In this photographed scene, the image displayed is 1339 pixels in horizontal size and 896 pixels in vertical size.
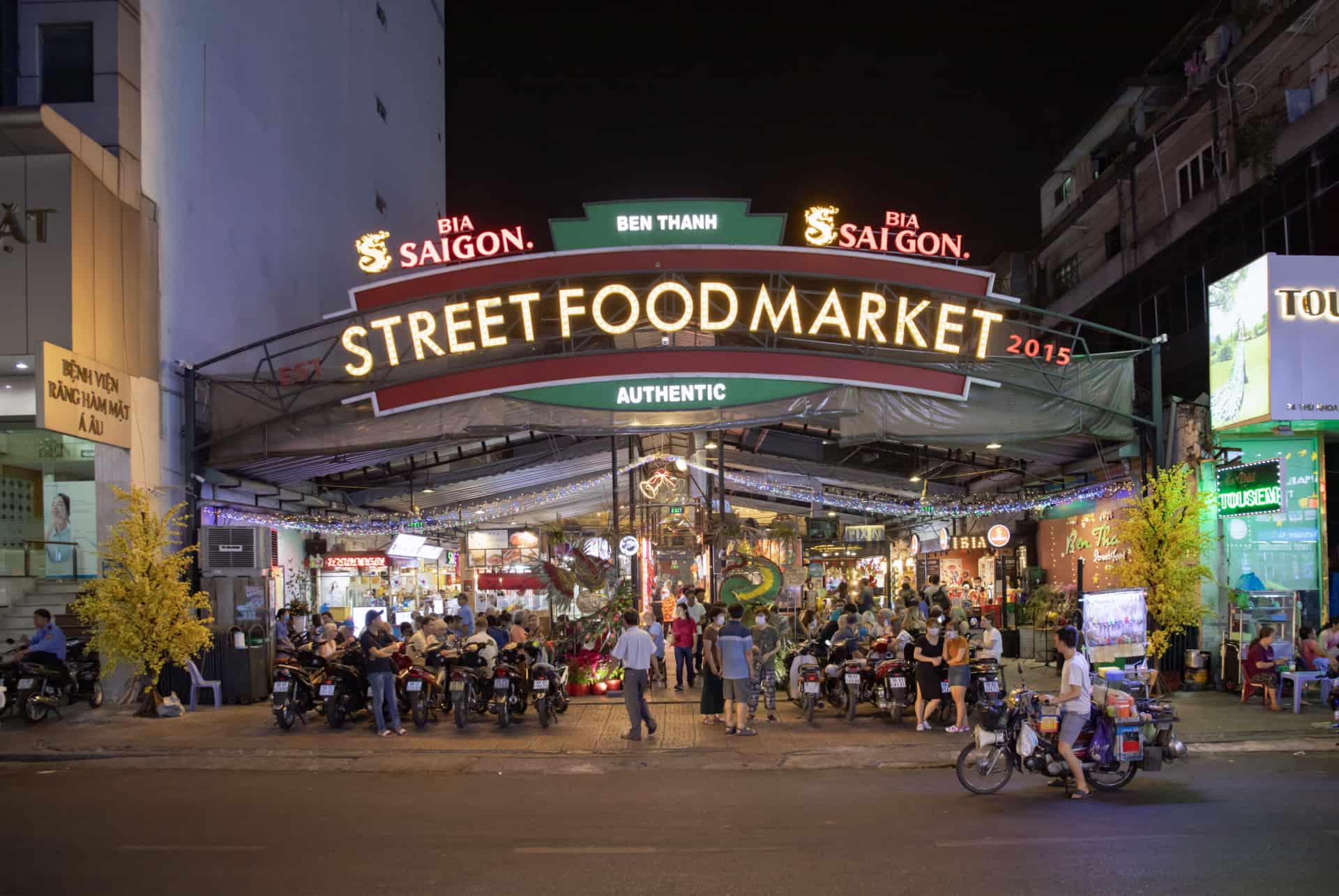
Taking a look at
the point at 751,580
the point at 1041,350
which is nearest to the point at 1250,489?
the point at 1041,350

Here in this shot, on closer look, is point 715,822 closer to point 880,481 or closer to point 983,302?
point 983,302

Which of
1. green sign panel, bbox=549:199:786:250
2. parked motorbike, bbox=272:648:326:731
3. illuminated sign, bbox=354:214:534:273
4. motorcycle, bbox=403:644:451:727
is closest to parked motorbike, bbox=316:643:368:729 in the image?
parked motorbike, bbox=272:648:326:731

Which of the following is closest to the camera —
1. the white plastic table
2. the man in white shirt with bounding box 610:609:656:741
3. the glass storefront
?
the man in white shirt with bounding box 610:609:656:741

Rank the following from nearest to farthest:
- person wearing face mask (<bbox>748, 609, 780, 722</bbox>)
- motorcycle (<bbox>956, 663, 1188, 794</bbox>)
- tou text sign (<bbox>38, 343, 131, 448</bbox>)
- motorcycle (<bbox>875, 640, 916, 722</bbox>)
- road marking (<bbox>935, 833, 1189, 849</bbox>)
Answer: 1. road marking (<bbox>935, 833, 1189, 849</bbox>)
2. motorcycle (<bbox>956, 663, 1188, 794</bbox>)
3. tou text sign (<bbox>38, 343, 131, 448</bbox>)
4. motorcycle (<bbox>875, 640, 916, 722</bbox>)
5. person wearing face mask (<bbox>748, 609, 780, 722</bbox>)

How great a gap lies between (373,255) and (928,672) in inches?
503

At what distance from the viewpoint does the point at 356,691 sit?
16.3m

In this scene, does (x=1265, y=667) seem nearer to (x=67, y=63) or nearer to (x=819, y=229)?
(x=819, y=229)

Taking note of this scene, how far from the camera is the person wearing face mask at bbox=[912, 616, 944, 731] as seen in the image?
14.7m

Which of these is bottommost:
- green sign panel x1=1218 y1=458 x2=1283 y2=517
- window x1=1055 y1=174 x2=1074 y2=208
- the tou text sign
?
green sign panel x1=1218 y1=458 x2=1283 y2=517

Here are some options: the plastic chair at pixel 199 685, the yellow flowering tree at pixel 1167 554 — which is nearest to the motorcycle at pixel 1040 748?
the yellow flowering tree at pixel 1167 554

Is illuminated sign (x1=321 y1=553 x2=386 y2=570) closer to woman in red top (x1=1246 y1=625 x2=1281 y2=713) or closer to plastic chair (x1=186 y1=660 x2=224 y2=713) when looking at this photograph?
plastic chair (x1=186 y1=660 x2=224 y2=713)

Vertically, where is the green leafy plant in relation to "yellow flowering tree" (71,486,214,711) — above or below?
above

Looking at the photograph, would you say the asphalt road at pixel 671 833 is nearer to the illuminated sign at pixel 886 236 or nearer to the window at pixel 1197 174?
the illuminated sign at pixel 886 236

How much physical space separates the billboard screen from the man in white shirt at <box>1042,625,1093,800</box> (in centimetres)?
868
